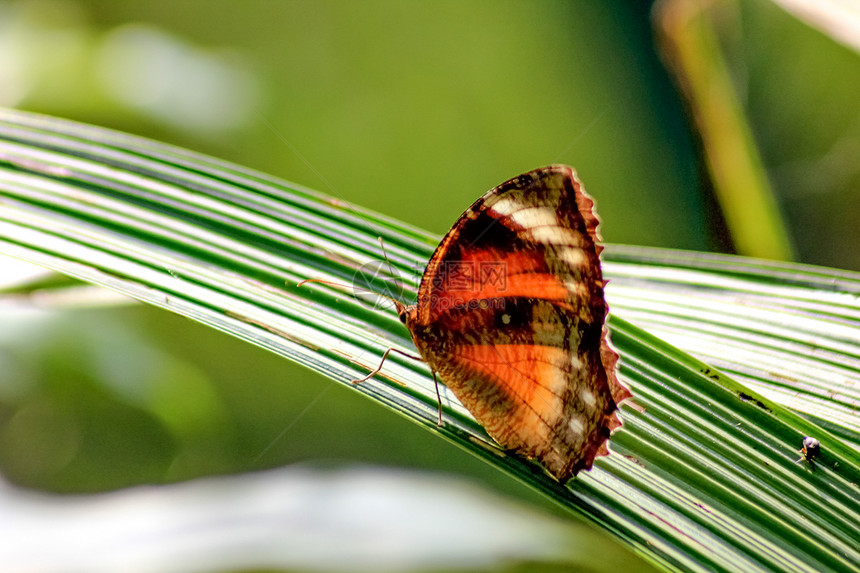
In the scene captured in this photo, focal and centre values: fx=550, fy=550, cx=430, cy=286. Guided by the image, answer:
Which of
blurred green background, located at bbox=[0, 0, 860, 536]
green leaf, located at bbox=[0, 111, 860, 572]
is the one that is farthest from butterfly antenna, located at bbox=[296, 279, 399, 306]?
blurred green background, located at bbox=[0, 0, 860, 536]

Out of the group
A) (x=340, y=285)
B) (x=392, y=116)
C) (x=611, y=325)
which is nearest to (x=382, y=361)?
(x=340, y=285)

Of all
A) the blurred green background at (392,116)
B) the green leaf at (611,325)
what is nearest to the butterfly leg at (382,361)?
the green leaf at (611,325)

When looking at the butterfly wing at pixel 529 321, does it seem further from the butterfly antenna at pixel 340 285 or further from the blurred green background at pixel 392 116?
the blurred green background at pixel 392 116

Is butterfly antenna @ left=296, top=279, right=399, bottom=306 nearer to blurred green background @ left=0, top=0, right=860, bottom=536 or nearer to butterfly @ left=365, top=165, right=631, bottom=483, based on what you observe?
butterfly @ left=365, top=165, right=631, bottom=483

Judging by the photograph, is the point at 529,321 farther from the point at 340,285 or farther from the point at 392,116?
the point at 392,116

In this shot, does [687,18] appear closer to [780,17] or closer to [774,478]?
[780,17]
